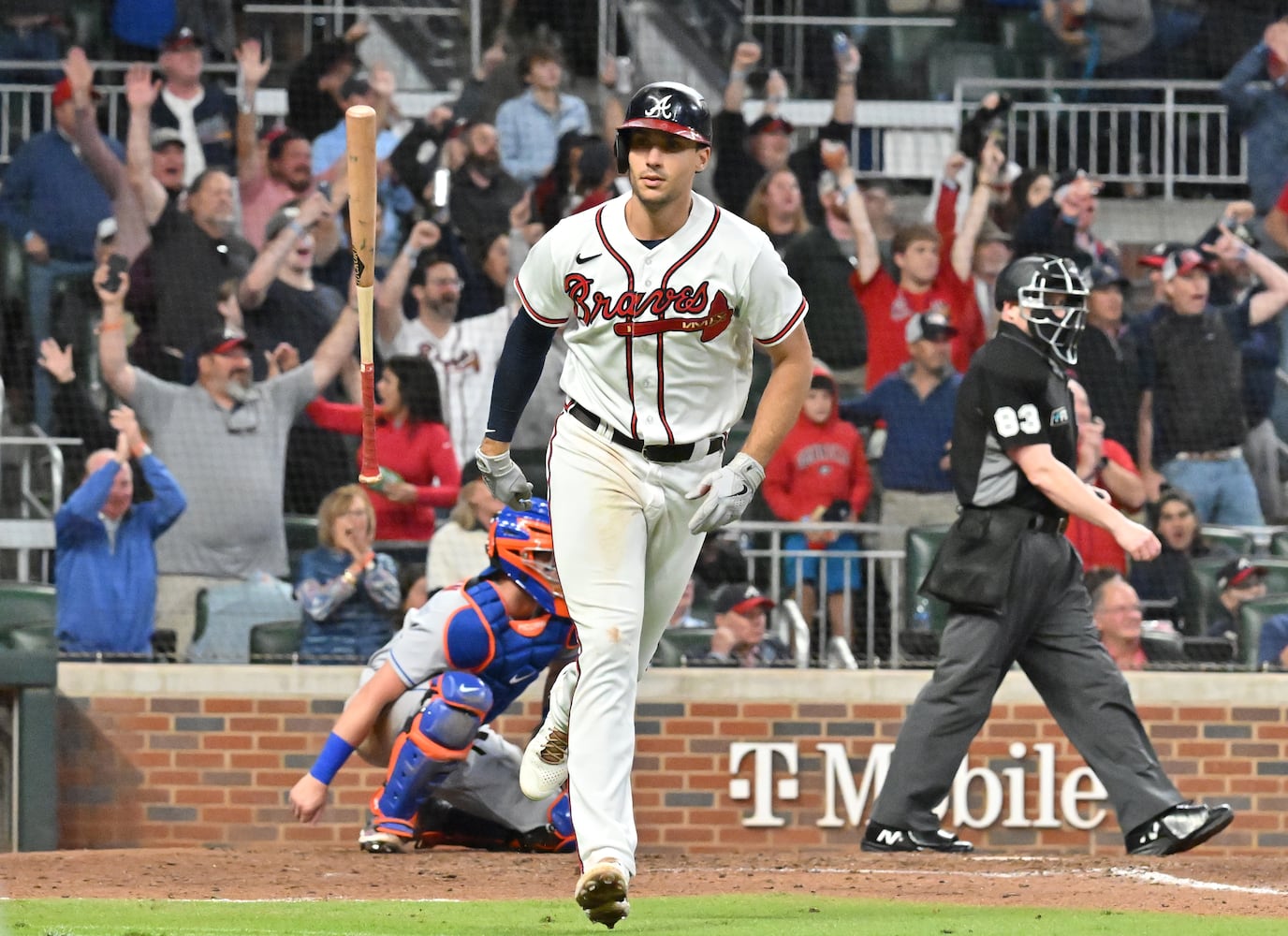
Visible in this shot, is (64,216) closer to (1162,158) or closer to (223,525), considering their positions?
(223,525)

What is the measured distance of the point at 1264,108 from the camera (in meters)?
10.0

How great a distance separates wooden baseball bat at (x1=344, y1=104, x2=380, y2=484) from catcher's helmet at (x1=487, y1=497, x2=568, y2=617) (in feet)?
3.84

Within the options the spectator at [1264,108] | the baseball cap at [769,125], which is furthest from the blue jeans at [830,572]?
the spectator at [1264,108]

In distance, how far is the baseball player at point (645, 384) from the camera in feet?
13.9

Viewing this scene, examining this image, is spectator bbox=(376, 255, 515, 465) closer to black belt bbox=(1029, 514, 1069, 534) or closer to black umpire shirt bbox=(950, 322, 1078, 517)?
black umpire shirt bbox=(950, 322, 1078, 517)

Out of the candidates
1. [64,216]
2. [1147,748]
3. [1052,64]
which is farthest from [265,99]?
[1147,748]

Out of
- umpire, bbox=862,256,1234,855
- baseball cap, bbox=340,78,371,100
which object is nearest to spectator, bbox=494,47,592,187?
baseball cap, bbox=340,78,371,100

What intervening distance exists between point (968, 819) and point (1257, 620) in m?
1.49

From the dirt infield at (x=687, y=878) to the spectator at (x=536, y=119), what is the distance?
411 centimetres

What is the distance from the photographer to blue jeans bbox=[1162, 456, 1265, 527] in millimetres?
8883

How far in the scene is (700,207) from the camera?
4.39 m

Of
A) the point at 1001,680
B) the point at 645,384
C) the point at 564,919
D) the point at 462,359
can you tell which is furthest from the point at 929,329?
the point at 564,919

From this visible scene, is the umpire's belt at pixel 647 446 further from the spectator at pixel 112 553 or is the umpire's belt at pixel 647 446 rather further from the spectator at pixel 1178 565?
the spectator at pixel 1178 565

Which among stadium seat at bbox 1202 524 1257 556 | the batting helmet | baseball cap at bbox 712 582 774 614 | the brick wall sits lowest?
the brick wall
